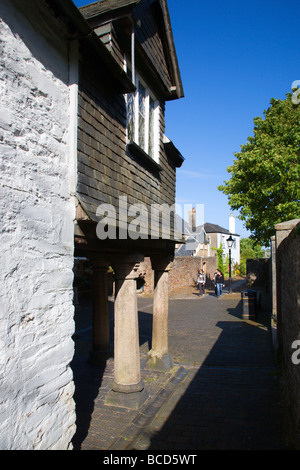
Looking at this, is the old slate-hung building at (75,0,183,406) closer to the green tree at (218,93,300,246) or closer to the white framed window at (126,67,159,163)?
the white framed window at (126,67,159,163)

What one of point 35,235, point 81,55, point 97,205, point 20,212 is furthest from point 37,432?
point 81,55

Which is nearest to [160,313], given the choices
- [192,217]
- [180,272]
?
[180,272]

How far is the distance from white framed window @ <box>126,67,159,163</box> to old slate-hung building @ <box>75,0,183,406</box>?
2cm

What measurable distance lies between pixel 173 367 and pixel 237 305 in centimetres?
1050

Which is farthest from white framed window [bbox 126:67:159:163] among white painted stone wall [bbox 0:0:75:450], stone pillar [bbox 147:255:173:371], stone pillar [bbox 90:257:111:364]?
stone pillar [bbox 90:257:111:364]

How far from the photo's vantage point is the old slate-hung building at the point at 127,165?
4.31m

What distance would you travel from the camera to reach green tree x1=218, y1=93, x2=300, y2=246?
17109mm

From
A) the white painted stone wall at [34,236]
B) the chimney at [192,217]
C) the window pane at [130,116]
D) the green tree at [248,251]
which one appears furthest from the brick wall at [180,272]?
the green tree at [248,251]

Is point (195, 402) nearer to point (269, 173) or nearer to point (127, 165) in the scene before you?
point (127, 165)

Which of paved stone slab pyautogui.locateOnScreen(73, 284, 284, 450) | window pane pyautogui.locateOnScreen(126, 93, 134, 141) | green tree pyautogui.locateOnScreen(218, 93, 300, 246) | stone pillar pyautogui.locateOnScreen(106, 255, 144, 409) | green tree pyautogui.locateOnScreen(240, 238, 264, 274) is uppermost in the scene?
green tree pyautogui.locateOnScreen(218, 93, 300, 246)

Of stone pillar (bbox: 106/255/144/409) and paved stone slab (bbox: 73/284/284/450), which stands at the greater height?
stone pillar (bbox: 106/255/144/409)

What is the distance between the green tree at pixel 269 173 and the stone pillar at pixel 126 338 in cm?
1292

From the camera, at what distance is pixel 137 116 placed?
6.16m
